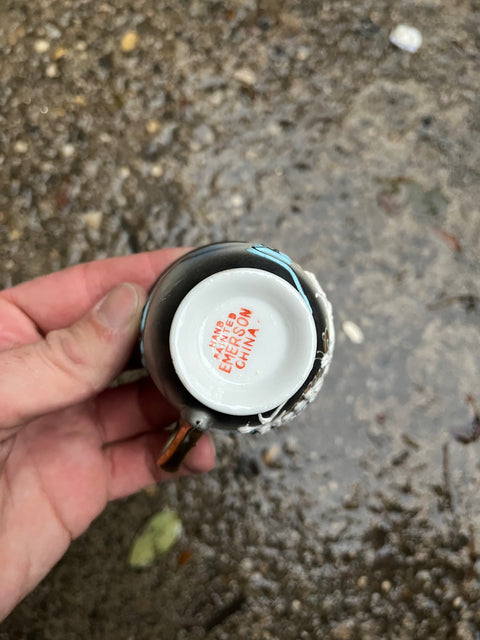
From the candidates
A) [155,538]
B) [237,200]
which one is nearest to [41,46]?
[237,200]

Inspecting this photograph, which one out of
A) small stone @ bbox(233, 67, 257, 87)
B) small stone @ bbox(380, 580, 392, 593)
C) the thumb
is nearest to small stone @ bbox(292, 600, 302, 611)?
small stone @ bbox(380, 580, 392, 593)

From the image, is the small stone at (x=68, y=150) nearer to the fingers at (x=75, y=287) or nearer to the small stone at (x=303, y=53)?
the fingers at (x=75, y=287)

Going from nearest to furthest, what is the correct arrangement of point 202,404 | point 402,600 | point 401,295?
point 202,404
point 402,600
point 401,295

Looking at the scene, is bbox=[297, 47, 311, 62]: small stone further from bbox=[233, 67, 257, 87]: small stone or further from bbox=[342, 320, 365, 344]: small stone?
bbox=[342, 320, 365, 344]: small stone

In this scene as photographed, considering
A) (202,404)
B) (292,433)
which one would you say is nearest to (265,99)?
(292,433)

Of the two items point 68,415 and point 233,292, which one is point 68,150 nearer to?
point 68,415

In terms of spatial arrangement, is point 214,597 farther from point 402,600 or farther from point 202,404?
point 202,404

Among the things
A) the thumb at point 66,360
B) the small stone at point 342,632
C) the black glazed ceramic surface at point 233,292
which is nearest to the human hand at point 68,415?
the thumb at point 66,360
